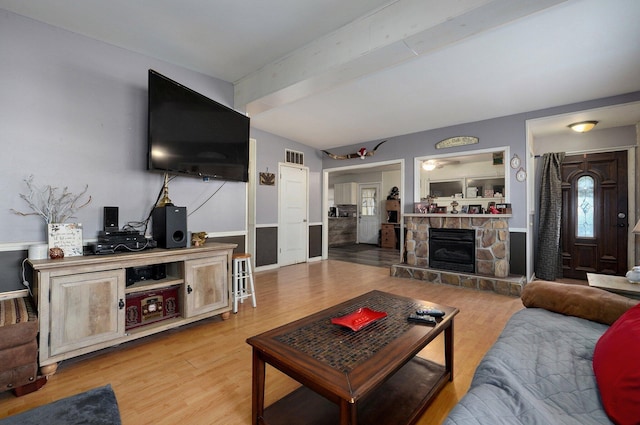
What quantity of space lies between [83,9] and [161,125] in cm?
96

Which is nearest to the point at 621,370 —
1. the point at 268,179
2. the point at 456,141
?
the point at 456,141

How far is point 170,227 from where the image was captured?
101 inches

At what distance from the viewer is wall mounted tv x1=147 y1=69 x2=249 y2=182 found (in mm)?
2484

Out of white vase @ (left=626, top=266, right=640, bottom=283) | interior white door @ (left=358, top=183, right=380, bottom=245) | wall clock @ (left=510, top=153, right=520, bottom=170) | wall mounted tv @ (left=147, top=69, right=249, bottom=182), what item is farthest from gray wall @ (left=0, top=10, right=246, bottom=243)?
interior white door @ (left=358, top=183, right=380, bottom=245)

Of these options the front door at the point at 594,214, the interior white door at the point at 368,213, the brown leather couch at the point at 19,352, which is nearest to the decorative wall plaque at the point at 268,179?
the brown leather couch at the point at 19,352

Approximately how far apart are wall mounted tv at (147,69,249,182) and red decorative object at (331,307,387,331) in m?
2.06

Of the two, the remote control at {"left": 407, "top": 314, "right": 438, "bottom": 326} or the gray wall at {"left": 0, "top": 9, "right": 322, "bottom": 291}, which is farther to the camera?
the gray wall at {"left": 0, "top": 9, "right": 322, "bottom": 291}

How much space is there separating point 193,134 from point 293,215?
3310 mm

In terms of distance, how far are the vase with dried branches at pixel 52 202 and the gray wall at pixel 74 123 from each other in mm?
39

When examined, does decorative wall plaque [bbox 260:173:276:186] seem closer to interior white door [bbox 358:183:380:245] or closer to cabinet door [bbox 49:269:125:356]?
cabinet door [bbox 49:269:125:356]

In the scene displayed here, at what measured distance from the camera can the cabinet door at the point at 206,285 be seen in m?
2.56

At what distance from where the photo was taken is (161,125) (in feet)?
8.25

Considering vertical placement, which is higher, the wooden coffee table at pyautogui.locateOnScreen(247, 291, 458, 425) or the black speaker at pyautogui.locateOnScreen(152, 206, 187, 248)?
the black speaker at pyautogui.locateOnScreen(152, 206, 187, 248)

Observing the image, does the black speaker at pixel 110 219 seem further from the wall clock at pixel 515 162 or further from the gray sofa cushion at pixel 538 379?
the wall clock at pixel 515 162
